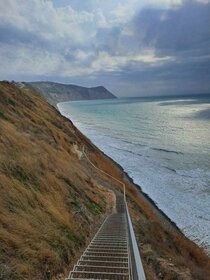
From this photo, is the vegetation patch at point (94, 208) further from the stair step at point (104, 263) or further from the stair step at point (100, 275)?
the stair step at point (100, 275)

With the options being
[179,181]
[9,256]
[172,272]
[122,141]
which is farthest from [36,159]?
[122,141]

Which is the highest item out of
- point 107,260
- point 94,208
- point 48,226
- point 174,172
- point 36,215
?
point 36,215

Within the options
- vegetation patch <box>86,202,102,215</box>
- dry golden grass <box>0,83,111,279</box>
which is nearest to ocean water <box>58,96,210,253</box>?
vegetation patch <box>86,202,102,215</box>

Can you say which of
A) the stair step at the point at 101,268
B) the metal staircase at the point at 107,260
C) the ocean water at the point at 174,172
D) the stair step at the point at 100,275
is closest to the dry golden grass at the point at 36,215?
the metal staircase at the point at 107,260

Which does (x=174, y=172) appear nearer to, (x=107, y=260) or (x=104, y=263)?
(x=107, y=260)

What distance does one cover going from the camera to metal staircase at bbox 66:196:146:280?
768cm

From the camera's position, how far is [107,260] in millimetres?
8992

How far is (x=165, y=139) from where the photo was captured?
69500 millimetres

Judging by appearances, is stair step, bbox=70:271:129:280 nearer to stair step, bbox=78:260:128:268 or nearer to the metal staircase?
the metal staircase

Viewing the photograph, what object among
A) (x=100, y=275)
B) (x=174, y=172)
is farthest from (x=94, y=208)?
(x=174, y=172)

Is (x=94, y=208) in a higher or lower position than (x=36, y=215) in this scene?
lower

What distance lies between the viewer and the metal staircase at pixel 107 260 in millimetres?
7684

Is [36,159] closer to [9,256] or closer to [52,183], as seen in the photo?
[52,183]

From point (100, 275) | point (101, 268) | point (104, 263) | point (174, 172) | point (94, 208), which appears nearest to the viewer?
point (100, 275)
